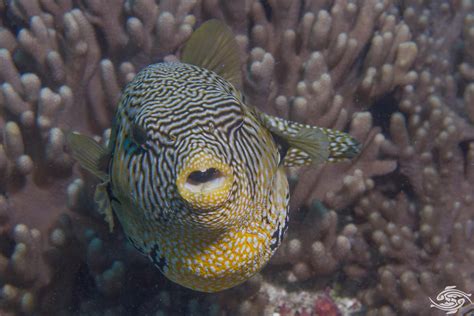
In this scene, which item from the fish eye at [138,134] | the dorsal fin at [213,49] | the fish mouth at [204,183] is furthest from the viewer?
the dorsal fin at [213,49]

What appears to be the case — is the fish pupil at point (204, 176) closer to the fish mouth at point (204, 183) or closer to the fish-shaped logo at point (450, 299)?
the fish mouth at point (204, 183)

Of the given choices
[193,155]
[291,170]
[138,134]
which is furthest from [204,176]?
[291,170]

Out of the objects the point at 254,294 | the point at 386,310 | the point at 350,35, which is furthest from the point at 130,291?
the point at 350,35

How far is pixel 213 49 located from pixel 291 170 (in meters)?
1.24

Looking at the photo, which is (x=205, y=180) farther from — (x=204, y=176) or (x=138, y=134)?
(x=138, y=134)

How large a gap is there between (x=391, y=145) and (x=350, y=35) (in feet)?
4.04

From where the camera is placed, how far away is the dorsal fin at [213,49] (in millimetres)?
3105

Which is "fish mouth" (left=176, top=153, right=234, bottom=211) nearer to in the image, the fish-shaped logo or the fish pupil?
the fish pupil

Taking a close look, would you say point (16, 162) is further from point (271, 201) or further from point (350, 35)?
point (350, 35)

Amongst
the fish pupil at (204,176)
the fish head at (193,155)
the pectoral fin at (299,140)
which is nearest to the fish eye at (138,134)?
the fish head at (193,155)

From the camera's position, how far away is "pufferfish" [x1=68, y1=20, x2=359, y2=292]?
69.9 inches

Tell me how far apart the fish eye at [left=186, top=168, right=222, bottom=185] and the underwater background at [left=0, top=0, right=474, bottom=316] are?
1.83m

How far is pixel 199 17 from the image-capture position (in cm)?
434

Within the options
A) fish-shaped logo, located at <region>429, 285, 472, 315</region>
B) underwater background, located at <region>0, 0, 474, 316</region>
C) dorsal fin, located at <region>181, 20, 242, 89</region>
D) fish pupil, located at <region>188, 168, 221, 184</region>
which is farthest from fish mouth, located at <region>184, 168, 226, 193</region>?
fish-shaped logo, located at <region>429, 285, 472, 315</region>
